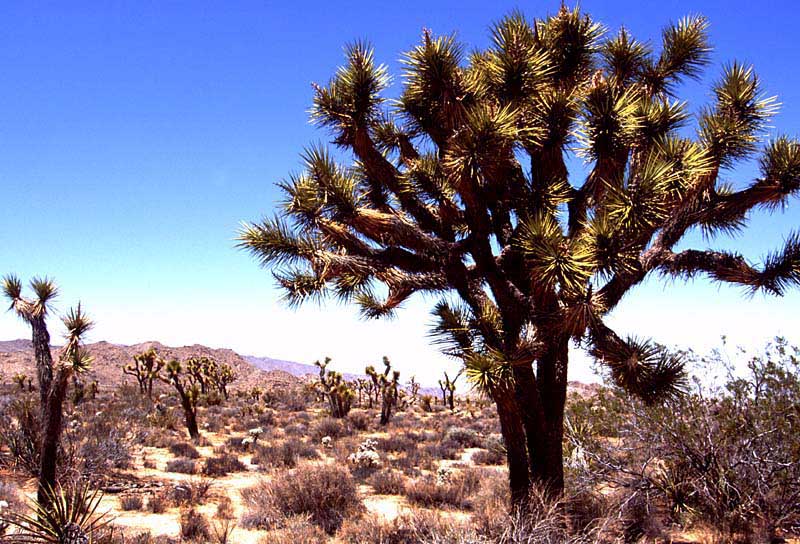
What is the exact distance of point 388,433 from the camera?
61.0 ft

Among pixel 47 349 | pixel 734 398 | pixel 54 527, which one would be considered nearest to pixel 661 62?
pixel 734 398

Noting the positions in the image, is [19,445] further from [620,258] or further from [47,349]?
[620,258]

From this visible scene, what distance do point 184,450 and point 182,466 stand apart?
2.06 meters

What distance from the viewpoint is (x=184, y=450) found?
14562 millimetres

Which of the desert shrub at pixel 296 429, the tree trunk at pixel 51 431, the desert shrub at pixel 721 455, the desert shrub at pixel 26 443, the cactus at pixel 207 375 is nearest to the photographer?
the desert shrub at pixel 721 455

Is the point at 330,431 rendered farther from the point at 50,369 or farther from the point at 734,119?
the point at 734,119

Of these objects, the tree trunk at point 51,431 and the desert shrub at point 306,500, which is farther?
the tree trunk at point 51,431

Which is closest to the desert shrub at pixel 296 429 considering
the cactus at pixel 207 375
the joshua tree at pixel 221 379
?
the cactus at pixel 207 375

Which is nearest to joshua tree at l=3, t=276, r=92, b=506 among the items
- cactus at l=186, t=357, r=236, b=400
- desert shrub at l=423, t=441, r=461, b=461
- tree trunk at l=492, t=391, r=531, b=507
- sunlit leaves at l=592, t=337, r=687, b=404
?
tree trunk at l=492, t=391, r=531, b=507

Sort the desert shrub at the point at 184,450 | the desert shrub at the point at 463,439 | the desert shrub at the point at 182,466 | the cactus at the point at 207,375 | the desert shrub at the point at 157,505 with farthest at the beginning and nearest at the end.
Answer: the cactus at the point at 207,375 → the desert shrub at the point at 463,439 → the desert shrub at the point at 184,450 → the desert shrub at the point at 182,466 → the desert shrub at the point at 157,505

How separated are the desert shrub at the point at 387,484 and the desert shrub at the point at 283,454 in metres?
2.93

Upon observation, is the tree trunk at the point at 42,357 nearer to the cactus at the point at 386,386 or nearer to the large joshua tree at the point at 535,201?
the large joshua tree at the point at 535,201

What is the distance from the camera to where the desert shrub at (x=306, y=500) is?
7.80m

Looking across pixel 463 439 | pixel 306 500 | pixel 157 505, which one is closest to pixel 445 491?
pixel 306 500
